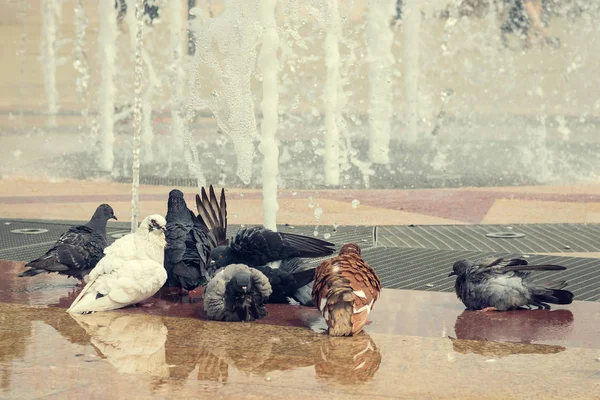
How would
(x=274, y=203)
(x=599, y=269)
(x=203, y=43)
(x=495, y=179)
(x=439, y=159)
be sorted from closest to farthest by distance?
(x=599, y=269)
(x=274, y=203)
(x=203, y=43)
(x=495, y=179)
(x=439, y=159)

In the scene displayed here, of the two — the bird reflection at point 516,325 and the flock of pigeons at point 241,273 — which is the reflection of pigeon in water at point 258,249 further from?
the bird reflection at point 516,325

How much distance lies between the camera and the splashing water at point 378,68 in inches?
631

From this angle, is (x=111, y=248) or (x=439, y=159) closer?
(x=111, y=248)

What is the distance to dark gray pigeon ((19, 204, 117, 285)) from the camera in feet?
20.0

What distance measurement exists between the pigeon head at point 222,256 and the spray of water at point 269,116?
2.52 metres

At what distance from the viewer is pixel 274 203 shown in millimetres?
8586

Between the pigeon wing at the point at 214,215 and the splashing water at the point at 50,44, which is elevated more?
the splashing water at the point at 50,44

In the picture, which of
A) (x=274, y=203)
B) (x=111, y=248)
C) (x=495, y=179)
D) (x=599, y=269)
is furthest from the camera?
(x=495, y=179)

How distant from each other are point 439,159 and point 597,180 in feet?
8.02

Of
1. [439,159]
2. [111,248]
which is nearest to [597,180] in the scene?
[439,159]

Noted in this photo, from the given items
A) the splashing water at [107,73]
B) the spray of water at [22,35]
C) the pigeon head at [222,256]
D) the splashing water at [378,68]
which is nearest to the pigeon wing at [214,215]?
the pigeon head at [222,256]

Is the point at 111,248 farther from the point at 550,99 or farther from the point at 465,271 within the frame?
the point at 550,99

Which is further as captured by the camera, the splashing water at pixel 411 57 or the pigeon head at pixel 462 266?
the splashing water at pixel 411 57

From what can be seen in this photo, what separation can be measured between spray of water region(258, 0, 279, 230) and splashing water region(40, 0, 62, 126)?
15283 millimetres
